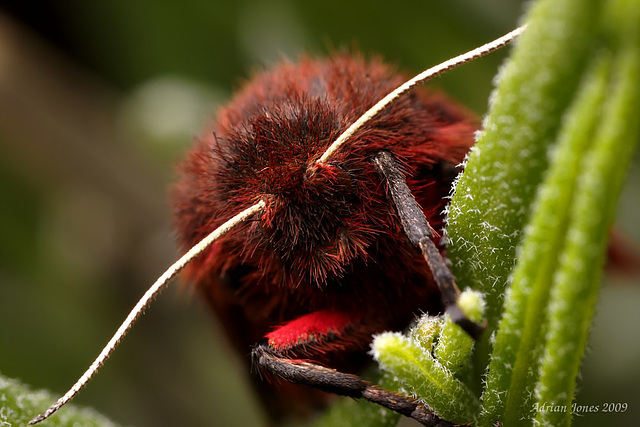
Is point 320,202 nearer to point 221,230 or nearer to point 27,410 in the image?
point 221,230

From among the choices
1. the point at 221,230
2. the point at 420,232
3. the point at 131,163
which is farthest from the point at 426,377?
the point at 131,163

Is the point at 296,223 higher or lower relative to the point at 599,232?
higher

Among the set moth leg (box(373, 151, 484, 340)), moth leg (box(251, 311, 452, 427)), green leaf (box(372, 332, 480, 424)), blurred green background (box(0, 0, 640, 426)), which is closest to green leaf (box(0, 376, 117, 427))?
moth leg (box(251, 311, 452, 427))

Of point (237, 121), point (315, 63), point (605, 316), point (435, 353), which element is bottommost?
point (435, 353)

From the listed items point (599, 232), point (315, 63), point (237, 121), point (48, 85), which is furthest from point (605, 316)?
point (48, 85)

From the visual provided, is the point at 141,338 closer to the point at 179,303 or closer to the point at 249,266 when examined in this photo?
the point at 179,303

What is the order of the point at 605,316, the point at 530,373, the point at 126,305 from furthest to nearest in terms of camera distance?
the point at 126,305 → the point at 605,316 → the point at 530,373

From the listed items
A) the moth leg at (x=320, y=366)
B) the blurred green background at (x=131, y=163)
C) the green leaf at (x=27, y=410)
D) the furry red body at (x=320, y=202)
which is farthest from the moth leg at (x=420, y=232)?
the blurred green background at (x=131, y=163)
